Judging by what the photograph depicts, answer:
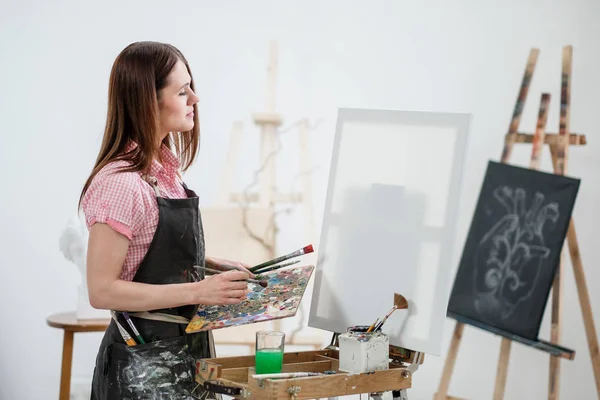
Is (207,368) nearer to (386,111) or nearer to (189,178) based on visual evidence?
(386,111)

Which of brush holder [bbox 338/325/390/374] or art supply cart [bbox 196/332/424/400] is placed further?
brush holder [bbox 338/325/390/374]

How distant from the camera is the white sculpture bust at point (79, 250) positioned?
3053 millimetres

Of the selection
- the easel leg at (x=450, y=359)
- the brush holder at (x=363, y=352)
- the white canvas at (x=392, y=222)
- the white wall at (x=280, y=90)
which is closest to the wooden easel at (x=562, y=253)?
the easel leg at (x=450, y=359)

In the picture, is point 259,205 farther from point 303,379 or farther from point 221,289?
point 303,379

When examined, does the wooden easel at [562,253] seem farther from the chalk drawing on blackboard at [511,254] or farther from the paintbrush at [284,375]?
the paintbrush at [284,375]

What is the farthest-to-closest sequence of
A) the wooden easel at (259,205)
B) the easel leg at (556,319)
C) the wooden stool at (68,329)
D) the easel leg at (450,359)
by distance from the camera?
the wooden easel at (259,205) → the easel leg at (450,359) → the easel leg at (556,319) → the wooden stool at (68,329)

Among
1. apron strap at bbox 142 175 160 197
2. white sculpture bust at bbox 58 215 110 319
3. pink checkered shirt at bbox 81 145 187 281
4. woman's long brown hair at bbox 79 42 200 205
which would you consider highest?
woman's long brown hair at bbox 79 42 200 205

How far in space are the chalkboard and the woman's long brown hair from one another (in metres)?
1.94

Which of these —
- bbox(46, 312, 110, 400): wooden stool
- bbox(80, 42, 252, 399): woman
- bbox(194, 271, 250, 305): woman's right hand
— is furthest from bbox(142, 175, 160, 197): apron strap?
bbox(46, 312, 110, 400): wooden stool

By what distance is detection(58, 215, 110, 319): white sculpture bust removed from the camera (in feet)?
10.0

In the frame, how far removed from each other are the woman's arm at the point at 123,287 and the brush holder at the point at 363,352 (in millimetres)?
289

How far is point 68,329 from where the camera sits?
3.00 meters

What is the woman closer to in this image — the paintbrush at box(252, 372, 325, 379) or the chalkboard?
the paintbrush at box(252, 372, 325, 379)

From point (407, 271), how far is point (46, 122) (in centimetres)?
229
